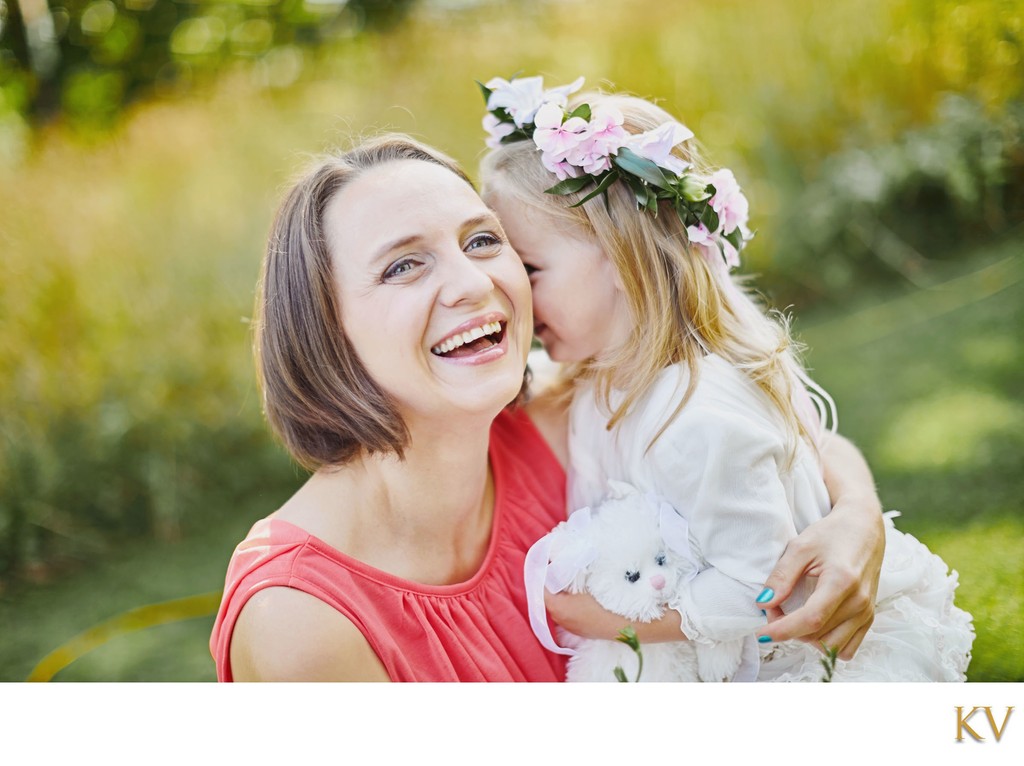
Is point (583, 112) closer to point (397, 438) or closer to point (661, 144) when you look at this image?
point (661, 144)

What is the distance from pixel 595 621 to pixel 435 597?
308mm

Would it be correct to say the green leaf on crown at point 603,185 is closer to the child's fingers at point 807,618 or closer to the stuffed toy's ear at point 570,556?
the stuffed toy's ear at point 570,556

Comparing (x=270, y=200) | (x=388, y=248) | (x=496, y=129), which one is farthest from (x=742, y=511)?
(x=270, y=200)

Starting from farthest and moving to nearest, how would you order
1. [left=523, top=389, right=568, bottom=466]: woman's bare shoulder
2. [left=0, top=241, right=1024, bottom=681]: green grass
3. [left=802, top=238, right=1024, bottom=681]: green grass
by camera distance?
[left=0, top=241, right=1024, bottom=681]: green grass
[left=802, top=238, right=1024, bottom=681]: green grass
[left=523, top=389, right=568, bottom=466]: woman's bare shoulder

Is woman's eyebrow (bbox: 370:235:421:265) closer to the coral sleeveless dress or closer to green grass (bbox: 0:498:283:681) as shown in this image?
the coral sleeveless dress

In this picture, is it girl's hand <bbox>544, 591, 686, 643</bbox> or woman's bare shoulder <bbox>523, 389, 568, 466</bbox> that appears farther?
woman's bare shoulder <bbox>523, 389, 568, 466</bbox>

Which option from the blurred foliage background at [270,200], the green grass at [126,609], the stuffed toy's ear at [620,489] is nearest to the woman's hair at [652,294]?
the stuffed toy's ear at [620,489]

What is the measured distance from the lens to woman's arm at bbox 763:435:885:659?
1688mm

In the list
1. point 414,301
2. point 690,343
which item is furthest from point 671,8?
point 414,301

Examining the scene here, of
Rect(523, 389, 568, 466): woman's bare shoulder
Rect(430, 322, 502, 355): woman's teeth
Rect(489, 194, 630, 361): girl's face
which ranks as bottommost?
Rect(523, 389, 568, 466): woman's bare shoulder

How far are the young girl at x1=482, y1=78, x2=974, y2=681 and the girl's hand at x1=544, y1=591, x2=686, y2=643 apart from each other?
0.08 m

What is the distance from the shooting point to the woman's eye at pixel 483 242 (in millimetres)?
1803

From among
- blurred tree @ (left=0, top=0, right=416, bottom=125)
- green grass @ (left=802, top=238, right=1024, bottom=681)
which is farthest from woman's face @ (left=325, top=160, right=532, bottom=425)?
blurred tree @ (left=0, top=0, right=416, bottom=125)
